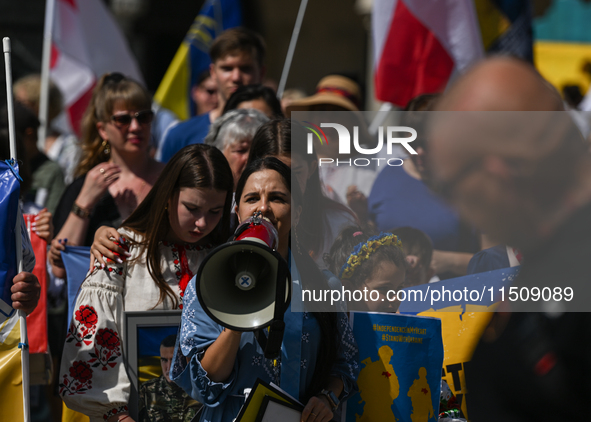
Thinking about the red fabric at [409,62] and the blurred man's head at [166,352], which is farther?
the red fabric at [409,62]

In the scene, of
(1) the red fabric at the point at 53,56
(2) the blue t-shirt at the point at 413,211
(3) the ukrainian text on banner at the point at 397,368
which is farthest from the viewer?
(1) the red fabric at the point at 53,56

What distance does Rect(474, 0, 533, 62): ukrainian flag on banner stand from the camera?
5.41m

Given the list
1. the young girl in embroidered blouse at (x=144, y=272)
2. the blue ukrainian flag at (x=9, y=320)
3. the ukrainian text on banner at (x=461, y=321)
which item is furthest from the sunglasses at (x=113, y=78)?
the ukrainian text on banner at (x=461, y=321)

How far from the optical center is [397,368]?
247 cm

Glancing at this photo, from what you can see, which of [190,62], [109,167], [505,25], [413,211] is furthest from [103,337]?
[190,62]

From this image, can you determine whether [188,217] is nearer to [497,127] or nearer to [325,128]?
[325,128]

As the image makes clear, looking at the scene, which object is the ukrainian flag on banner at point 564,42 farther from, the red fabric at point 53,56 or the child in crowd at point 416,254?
the child in crowd at point 416,254

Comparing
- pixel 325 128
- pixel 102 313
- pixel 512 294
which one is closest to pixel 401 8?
pixel 325 128

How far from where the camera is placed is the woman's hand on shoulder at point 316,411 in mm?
2264

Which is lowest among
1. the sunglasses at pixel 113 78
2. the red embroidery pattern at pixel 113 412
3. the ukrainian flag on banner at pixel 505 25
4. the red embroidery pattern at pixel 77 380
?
the red embroidery pattern at pixel 113 412

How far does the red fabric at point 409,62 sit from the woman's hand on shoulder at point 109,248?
2.95 m

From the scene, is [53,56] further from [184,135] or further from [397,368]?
[397,368]

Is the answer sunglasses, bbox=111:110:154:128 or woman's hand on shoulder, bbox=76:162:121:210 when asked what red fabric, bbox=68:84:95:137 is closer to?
sunglasses, bbox=111:110:154:128

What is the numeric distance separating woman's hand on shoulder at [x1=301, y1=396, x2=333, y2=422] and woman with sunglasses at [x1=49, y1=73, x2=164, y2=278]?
157 cm
